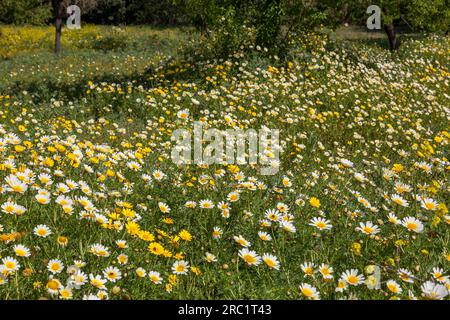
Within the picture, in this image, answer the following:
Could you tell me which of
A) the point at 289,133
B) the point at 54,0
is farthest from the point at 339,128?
the point at 54,0

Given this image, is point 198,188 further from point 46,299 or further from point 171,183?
point 46,299

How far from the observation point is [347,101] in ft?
26.8

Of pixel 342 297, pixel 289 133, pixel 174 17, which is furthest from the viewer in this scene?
pixel 174 17

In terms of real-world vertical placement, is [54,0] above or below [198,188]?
above

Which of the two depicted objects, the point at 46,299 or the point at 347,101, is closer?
the point at 46,299

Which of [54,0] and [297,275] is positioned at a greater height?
[54,0]

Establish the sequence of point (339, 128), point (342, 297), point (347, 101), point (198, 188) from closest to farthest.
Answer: point (342, 297)
point (198, 188)
point (339, 128)
point (347, 101)

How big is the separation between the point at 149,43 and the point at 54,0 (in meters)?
5.55

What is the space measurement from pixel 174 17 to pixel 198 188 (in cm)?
3678

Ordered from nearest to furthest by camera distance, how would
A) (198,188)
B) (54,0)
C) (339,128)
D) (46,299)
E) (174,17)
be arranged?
(46,299) < (198,188) < (339,128) < (54,0) < (174,17)

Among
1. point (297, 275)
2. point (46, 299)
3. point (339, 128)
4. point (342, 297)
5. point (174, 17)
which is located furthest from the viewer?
point (174, 17)
